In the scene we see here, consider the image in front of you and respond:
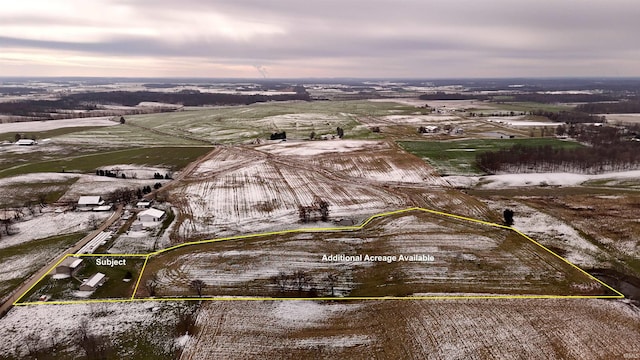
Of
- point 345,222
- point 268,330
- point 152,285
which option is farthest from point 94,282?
point 345,222

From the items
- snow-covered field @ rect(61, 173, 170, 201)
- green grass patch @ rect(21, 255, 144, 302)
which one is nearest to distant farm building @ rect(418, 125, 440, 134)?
snow-covered field @ rect(61, 173, 170, 201)

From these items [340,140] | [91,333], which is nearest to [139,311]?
[91,333]

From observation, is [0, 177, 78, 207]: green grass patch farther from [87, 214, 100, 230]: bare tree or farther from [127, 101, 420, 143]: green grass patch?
[127, 101, 420, 143]: green grass patch

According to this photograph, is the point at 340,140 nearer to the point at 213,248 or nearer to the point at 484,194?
the point at 484,194

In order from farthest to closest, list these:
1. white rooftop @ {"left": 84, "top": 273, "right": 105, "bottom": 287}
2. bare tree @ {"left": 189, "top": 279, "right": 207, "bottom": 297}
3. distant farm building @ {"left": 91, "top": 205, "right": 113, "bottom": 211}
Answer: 1. distant farm building @ {"left": 91, "top": 205, "right": 113, "bottom": 211}
2. white rooftop @ {"left": 84, "top": 273, "right": 105, "bottom": 287}
3. bare tree @ {"left": 189, "top": 279, "right": 207, "bottom": 297}

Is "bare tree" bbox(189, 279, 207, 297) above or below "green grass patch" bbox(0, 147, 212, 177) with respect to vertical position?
below

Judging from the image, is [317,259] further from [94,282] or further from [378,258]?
[94,282]
